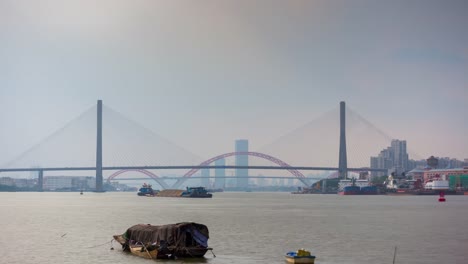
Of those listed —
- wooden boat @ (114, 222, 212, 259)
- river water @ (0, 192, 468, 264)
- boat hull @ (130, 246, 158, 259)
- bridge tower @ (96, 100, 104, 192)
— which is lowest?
river water @ (0, 192, 468, 264)

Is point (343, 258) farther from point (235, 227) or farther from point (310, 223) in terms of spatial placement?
point (310, 223)

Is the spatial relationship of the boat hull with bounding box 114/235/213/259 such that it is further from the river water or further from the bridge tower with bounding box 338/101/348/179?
the bridge tower with bounding box 338/101/348/179

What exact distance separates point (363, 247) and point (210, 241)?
9.82 metres

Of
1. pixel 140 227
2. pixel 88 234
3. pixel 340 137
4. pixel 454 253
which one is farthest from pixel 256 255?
pixel 340 137

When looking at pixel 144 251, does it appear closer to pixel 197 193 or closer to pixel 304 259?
pixel 304 259

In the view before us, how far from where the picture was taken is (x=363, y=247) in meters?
43.4

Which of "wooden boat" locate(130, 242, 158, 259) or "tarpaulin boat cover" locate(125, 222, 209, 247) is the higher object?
"tarpaulin boat cover" locate(125, 222, 209, 247)

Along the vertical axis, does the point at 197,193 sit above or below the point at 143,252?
above

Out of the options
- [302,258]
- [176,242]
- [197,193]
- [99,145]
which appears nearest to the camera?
[302,258]

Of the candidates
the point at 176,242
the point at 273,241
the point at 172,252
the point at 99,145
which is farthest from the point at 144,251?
the point at 99,145

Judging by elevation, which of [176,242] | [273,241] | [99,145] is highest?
[99,145]

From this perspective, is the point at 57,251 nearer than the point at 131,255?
No

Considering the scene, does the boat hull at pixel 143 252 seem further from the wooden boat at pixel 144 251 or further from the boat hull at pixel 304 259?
the boat hull at pixel 304 259

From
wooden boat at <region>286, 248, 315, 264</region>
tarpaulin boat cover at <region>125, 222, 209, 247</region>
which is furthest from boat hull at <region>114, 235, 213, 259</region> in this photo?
wooden boat at <region>286, 248, 315, 264</region>
